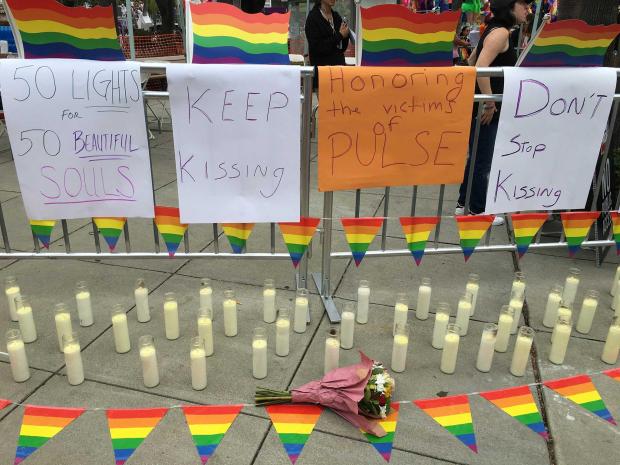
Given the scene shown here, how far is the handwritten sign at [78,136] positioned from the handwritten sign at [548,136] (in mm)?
2351

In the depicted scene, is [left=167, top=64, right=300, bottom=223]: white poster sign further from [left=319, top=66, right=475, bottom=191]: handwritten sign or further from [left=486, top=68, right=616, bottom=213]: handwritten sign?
[left=486, top=68, right=616, bottom=213]: handwritten sign

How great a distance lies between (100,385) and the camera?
2.96 metres

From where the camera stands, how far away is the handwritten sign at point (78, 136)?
3006 millimetres

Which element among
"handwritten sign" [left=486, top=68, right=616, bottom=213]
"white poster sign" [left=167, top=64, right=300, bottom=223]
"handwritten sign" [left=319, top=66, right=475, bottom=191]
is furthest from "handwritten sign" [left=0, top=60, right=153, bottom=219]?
"handwritten sign" [left=486, top=68, right=616, bottom=213]

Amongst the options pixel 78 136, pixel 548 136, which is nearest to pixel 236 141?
pixel 78 136

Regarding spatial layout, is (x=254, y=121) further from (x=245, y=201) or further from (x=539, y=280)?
(x=539, y=280)

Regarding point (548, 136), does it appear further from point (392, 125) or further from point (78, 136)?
point (78, 136)

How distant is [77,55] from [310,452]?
2.56m

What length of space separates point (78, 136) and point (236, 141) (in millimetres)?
965

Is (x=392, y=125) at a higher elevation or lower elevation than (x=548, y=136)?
higher

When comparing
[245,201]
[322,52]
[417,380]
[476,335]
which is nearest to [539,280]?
[476,335]

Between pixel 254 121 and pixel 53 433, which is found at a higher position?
pixel 254 121

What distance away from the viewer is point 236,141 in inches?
125

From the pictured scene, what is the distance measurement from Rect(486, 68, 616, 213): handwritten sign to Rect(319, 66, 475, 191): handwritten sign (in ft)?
1.03
